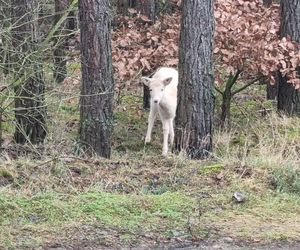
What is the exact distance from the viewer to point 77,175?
9.01 meters

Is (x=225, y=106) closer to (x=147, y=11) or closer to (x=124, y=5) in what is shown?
(x=147, y=11)

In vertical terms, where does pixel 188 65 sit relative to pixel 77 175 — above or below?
above

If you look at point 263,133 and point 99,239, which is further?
point 263,133

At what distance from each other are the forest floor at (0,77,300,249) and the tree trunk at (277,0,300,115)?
399cm

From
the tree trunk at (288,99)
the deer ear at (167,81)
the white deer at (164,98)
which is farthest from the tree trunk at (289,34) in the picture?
the deer ear at (167,81)

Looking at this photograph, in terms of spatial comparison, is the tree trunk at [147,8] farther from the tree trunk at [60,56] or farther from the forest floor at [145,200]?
the forest floor at [145,200]

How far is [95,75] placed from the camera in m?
10.9

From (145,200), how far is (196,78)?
3.65 meters

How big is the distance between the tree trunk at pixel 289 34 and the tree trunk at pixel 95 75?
18.4 ft

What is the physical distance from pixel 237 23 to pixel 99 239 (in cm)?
798

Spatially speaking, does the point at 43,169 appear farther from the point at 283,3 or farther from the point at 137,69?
the point at 283,3

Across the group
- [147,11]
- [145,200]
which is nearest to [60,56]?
[145,200]

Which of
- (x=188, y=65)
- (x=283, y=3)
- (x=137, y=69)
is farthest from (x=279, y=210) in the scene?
(x=283, y=3)

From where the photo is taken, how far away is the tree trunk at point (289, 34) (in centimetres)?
1489
